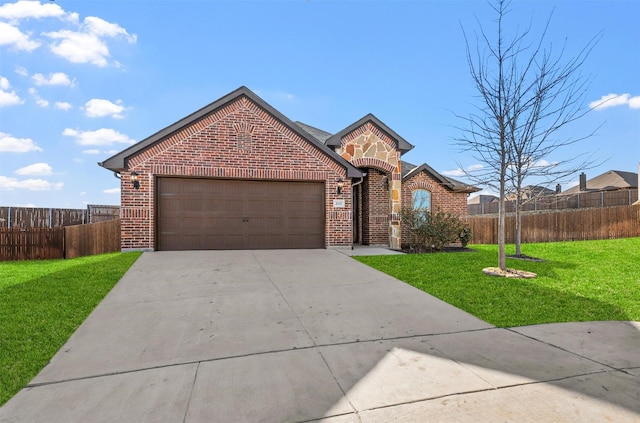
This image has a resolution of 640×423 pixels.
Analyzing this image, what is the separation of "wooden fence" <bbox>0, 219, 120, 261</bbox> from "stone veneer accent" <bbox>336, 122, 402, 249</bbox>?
995 centimetres

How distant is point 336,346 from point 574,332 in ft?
10.4

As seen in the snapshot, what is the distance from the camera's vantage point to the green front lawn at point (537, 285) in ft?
16.7

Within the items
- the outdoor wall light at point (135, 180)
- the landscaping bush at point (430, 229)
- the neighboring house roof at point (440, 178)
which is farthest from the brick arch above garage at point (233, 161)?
the neighboring house roof at point (440, 178)

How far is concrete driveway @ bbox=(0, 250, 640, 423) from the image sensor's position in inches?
102

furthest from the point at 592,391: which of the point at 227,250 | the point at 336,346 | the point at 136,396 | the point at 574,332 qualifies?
the point at 227,250

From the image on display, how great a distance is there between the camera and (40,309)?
513 centimetres

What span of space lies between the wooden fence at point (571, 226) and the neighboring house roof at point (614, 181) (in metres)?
25.0

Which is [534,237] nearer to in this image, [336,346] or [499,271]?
[499,271]

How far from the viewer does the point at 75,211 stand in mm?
16406

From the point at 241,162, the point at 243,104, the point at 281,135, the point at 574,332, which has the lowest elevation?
the point at 574,332


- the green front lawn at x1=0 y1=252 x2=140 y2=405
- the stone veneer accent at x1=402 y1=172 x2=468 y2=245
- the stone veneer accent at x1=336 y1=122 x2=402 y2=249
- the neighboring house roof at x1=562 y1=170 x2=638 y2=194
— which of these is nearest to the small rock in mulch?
the stone veneer accent at x1=336 y1=122 x2=402 y2=249

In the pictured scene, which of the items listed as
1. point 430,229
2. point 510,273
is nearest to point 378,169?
point 430,229

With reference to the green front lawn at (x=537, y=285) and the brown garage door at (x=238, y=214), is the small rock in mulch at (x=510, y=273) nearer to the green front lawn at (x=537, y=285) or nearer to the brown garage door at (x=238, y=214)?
the green front lawn at (x=537, y=285)

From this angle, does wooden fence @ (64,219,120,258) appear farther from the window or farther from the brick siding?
the window
